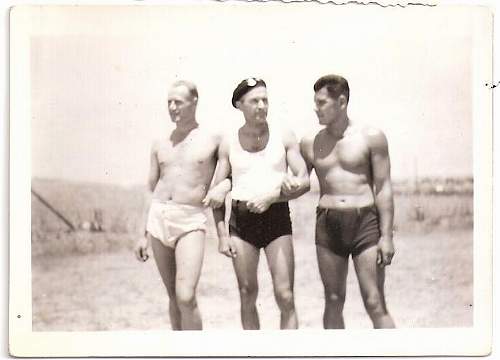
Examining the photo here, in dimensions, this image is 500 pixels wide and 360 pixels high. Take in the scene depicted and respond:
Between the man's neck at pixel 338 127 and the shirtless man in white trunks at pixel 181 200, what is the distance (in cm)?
26

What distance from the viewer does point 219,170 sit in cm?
190

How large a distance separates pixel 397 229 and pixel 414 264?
0.30 feet

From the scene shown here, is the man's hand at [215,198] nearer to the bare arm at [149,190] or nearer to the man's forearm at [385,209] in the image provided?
the bare arm at [149,190]

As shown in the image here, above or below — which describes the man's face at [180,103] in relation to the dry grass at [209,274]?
above

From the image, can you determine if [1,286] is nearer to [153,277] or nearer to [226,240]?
[153,277]

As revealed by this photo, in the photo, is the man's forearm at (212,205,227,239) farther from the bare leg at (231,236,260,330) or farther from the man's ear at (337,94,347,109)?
the man's ear at (337,94,347,109)

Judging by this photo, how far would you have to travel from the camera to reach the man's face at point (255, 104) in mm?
1896

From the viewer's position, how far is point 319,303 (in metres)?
1.91

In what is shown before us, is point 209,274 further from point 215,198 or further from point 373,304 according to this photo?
point 373,304

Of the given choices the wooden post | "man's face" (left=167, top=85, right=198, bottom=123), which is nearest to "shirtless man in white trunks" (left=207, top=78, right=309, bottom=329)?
"man's face" (left=167, top=85, right=198, bottom=123)

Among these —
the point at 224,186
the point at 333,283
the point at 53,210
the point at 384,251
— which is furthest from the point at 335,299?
the point at 53,210

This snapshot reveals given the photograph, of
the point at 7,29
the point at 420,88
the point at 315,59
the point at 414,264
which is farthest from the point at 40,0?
the point at 414,264

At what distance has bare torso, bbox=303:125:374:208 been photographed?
6.19 feet

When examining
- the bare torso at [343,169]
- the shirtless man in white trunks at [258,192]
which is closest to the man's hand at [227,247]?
the shirtless man in white trunks at [258,192]
